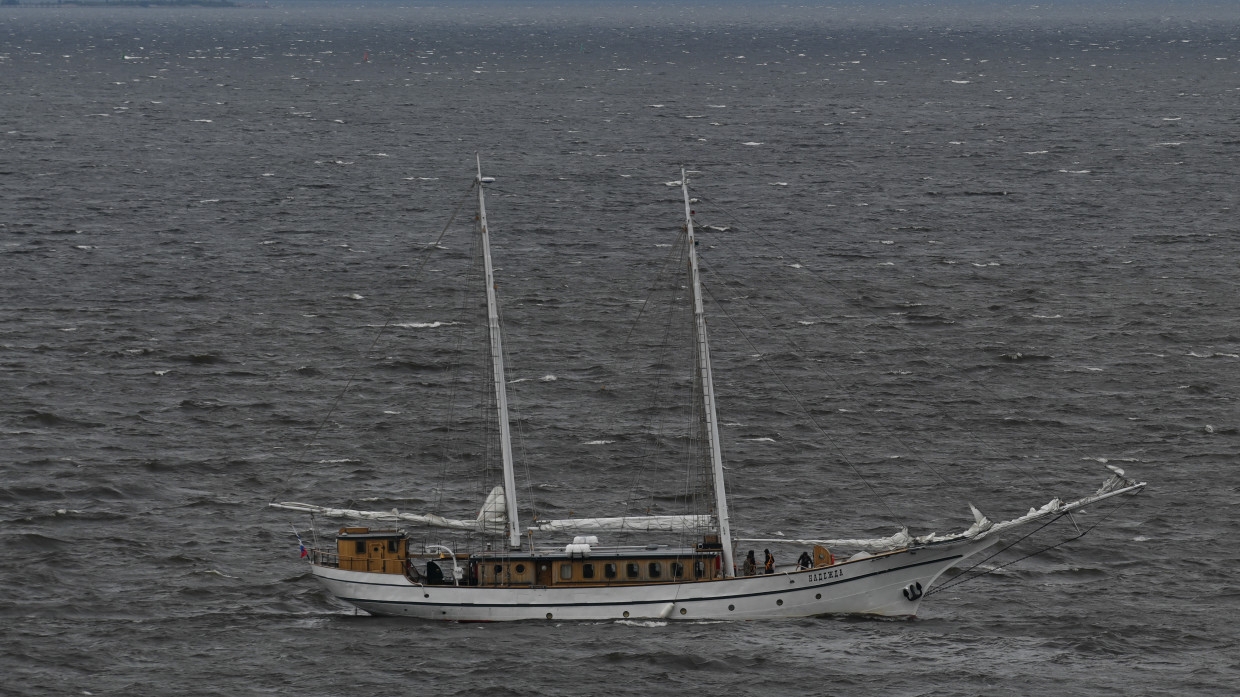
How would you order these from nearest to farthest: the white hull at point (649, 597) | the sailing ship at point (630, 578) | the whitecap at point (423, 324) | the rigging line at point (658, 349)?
the white hull at point (649, 597) → the sailing ship at point (630, 578) → the rigging line at point (658, 349) → the whitecap at point (423, 324)

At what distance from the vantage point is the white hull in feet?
239

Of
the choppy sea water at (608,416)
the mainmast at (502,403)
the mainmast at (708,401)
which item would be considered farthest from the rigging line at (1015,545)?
the mainmast at (502,403)

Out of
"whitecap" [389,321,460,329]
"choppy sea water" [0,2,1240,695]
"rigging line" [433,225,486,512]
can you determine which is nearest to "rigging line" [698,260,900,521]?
"choppy sea water" [0,2,1240,695]

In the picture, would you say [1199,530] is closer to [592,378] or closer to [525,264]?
[592,378]

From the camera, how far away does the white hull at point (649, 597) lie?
72750mm

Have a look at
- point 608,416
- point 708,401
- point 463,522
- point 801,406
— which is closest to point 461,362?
point 608,416

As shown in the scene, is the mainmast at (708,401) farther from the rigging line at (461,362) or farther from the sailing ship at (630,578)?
the rigging line at (461,362)

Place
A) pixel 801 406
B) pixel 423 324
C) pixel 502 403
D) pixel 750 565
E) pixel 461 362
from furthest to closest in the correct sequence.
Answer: pixel 423 324 → pixel 461 362 → pixel 801 406 → pixel 502 403 → pixel 750 565

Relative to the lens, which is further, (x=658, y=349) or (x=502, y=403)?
(x=658, y=349)

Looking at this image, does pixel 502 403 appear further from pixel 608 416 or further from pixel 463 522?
pixel 608 416

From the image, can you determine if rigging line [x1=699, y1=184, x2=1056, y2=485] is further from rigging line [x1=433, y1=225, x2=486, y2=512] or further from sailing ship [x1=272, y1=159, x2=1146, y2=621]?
rigging line [x1=433, y1=225, x2=486, y2=512]

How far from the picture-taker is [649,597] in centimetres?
7281

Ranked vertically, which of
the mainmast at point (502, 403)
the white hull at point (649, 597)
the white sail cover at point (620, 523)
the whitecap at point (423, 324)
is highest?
the whitecap at point (423, 324)

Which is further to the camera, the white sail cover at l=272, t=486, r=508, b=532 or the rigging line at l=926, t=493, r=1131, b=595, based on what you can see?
the rigging line at l=926, t=493, r=1131, b=595
